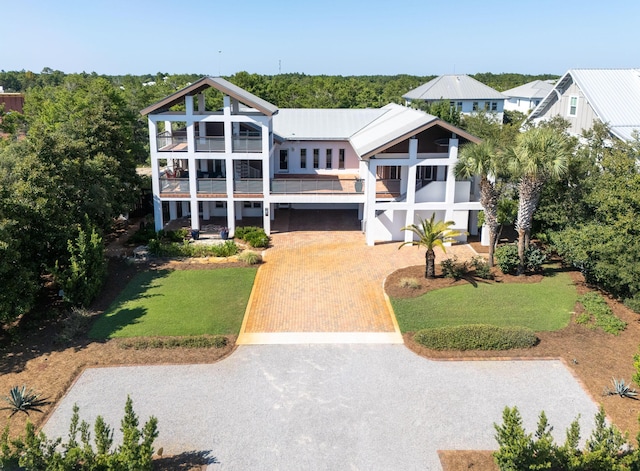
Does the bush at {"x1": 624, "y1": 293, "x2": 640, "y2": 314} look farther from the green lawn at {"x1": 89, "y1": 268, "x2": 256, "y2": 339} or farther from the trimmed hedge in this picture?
the green lawn at {"x1": 89, "y1": 268, "x2": 256, "y2": 339}

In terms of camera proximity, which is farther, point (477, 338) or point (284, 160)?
point (284, 160)

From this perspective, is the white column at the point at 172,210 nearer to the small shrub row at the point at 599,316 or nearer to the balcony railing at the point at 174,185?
the balcony railing at the point at 174,185

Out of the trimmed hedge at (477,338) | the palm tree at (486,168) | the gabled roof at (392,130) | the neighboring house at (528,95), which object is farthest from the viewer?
the neighboring house at (528,95)

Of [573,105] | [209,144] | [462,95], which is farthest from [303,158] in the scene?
[462,95]

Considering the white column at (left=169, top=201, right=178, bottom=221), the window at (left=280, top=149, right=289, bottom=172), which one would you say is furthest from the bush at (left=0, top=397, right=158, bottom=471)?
the window at (left=280, top=149, right=289, bottom=172)

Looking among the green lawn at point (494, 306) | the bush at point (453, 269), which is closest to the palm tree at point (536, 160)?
the green lawn at point (494, 306)

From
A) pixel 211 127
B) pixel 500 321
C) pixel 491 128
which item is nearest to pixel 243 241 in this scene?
pixel 211 127

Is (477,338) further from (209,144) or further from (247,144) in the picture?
(209,144)
